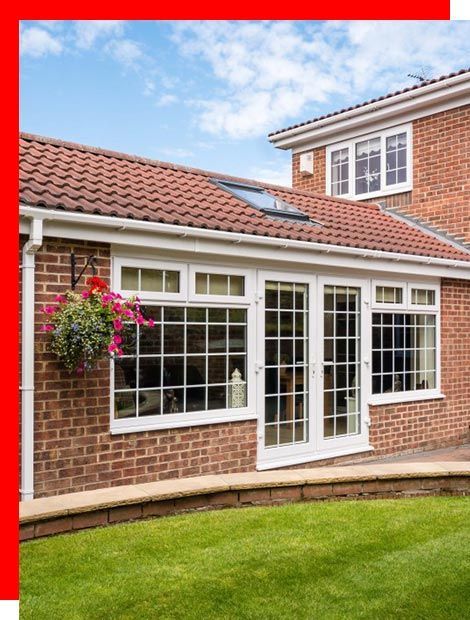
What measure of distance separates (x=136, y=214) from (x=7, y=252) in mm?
2958

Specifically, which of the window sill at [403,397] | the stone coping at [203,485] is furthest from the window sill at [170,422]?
the window sill at [403,397]

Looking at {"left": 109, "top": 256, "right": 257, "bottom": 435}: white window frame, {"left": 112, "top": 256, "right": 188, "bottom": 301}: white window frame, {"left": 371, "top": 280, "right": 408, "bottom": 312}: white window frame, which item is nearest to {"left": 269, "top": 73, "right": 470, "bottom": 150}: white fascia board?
{"left": 371, "top": 280, "right": 408, "bottom": 312}: white window frame

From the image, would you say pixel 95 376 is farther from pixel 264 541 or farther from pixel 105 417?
pixel 264 541

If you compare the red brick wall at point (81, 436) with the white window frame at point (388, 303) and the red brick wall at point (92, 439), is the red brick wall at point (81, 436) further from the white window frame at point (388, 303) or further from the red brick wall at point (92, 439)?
the white window frame at point (388, 303)

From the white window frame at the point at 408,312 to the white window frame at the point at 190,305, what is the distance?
89.4 inches

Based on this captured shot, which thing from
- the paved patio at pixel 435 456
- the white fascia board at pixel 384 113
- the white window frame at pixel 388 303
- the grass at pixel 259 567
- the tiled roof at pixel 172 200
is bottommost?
the paved patio at pixel 435 456

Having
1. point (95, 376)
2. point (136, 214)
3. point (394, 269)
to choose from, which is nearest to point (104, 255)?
point (136, 214)

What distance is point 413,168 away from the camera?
12.9 meters

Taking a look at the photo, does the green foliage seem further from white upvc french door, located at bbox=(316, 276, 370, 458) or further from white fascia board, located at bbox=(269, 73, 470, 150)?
white fascia board, located at bbox=(269, 73, 470, 150)

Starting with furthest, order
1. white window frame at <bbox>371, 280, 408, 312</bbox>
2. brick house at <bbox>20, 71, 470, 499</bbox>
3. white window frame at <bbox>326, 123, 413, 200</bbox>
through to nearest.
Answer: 1. white window frame at <bbox>326, 123, 413, 200</bbox>
2. white window frame at <bbox>371, 280, 408, 312</bbox>
3. brick house at <bbox>20, 71, 470, 499</bbox>

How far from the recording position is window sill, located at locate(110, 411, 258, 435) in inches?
269

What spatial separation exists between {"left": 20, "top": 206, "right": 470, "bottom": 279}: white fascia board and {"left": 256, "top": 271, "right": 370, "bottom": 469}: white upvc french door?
1.06ft

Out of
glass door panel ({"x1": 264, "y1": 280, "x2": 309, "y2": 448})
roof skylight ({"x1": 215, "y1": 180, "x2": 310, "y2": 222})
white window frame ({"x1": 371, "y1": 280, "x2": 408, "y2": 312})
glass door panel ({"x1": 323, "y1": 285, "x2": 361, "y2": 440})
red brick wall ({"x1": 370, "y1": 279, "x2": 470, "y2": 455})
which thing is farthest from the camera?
red brick wall ({"x1": 370, "y1": 279, "x2": 470, "y2": 455})

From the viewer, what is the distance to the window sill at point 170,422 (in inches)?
269
